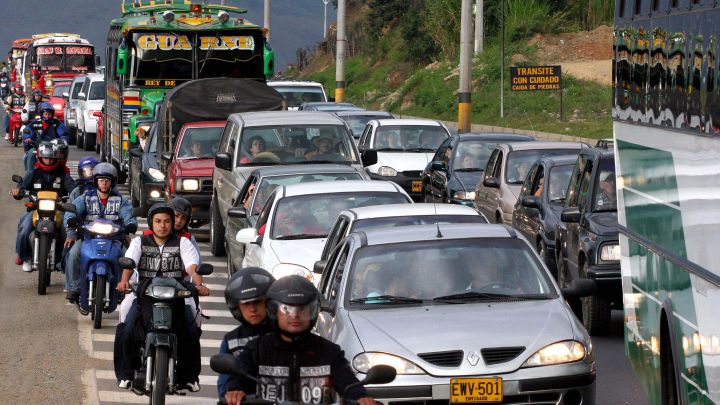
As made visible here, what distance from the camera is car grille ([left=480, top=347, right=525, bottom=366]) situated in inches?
391

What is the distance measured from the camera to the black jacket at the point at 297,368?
702 cm

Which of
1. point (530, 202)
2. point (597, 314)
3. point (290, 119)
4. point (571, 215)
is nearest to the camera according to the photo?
point (597, 314)

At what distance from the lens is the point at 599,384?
13000 mm

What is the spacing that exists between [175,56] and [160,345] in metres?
22.2

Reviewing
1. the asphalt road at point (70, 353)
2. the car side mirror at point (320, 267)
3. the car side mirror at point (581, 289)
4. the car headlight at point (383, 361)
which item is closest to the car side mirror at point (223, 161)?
the asphalt road at point (70, 353)

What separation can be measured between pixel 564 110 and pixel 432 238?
44.2m

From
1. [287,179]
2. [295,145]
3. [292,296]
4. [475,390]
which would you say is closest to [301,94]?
[295,145]

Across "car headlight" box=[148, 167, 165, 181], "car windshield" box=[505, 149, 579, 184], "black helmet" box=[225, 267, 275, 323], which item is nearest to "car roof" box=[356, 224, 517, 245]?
"black helmet" box=[225, 267, 275, 323]

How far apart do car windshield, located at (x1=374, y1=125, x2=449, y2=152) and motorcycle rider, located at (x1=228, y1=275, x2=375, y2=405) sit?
23319 millimetres

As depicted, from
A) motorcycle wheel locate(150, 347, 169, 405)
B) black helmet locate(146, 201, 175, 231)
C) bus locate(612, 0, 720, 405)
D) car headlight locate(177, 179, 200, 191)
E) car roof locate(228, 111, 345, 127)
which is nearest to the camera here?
bus locate(612, 0, 720, 405)

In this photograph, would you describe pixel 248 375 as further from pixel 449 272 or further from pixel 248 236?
pixel 248 236

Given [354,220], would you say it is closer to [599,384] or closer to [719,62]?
[599,384]

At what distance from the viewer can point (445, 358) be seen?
995cm

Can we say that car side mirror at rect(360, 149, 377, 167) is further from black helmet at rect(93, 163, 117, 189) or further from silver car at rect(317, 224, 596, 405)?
silver car at rect(317, 224, 596, 405)
